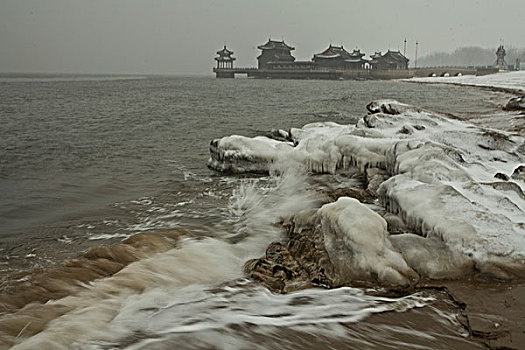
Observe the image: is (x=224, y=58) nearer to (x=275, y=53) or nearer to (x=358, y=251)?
(x=275, y=53)

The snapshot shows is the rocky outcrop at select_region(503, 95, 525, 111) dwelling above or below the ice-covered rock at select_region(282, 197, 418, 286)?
above

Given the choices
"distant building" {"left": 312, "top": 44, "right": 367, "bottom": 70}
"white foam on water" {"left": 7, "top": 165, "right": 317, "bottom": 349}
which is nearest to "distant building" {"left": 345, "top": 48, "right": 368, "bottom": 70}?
"distant building" {"left": 312, "top": 44, "right": 367, "bottom": 70}

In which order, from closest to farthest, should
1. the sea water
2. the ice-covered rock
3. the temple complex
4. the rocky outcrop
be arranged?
the sea water → the ice-covered rock → the rocky outcrop → the temple complex

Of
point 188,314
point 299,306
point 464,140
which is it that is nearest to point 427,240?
point 299,306

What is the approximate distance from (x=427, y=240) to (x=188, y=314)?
2.10 meters

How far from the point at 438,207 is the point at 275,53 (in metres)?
89.3

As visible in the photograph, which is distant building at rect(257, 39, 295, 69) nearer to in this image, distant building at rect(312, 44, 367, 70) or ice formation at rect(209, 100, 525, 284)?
distant building at rect(312, 44, 367, 70)

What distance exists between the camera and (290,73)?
82.8 meters

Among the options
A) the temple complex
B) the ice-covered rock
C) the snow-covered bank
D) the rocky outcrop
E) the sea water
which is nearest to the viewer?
the sea water

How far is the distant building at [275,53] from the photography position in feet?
288

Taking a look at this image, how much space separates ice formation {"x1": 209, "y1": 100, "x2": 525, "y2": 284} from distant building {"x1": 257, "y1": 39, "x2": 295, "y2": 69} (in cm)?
8328

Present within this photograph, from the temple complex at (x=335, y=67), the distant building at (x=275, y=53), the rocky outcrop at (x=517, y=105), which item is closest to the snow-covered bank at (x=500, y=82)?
the rocky outcrop at (x=517, y=105)

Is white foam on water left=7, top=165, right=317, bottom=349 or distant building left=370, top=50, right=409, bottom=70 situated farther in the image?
distant building left=370, top=50, right=409, bottom=70

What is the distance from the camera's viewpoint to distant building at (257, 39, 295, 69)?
288ft
